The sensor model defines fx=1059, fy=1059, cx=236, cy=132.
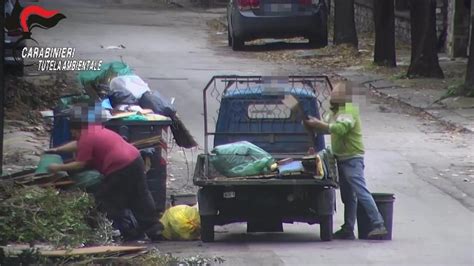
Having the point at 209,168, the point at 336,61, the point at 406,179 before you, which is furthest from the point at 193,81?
the point at 209,168

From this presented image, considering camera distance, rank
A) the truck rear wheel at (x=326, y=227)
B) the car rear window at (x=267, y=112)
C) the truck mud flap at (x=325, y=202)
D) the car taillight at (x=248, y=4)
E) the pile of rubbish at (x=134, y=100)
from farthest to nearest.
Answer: the car taillight at (x=248, y=4) < the pile of rubbish at (x=134, y=100) < the car rear window at (x=267, y=112) < the truck rear wheel at (x=326, y=227) < the truck mud flap at (x=325, y=202)

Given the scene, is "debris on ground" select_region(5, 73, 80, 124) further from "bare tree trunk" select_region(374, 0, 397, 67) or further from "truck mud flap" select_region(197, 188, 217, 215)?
"bare tree trunk" select_region(374, 0, 397, 67)

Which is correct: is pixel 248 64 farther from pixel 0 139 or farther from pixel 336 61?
pixel 0 139

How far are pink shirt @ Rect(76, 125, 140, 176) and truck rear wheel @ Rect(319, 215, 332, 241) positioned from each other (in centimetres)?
192

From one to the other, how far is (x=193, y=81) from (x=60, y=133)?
11490mm

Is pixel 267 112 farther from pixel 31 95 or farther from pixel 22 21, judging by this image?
pixel 22 21

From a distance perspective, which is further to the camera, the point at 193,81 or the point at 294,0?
the point at 294,0

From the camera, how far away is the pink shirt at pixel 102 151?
9.85 meters

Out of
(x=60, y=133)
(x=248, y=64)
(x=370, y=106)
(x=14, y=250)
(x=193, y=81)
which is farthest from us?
(x=248, y=64)

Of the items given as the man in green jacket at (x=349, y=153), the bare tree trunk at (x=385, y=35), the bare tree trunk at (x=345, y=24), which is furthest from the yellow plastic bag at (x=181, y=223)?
the bare tree trunk at (x=345, y=24)

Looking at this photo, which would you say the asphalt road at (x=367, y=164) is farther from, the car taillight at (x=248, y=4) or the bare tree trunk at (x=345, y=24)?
the bare tree trunk at (x=345, y=24)

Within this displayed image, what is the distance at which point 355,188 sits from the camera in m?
10.4

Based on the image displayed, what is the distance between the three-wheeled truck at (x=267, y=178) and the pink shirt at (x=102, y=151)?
74cm

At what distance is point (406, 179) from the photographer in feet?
46.9
